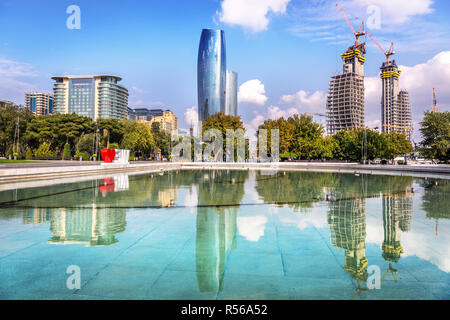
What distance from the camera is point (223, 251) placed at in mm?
5516

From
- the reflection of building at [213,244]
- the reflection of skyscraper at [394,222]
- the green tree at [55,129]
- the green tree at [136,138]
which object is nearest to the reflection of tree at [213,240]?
the reflection of building at [213,244]

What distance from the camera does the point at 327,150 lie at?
55688 millimetres

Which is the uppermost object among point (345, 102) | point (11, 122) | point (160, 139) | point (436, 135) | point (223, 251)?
point (345, 102)

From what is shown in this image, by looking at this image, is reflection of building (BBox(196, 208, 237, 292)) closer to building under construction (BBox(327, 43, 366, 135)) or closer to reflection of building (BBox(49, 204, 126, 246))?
reflection of building (BBox(49, 204, 126, 246))

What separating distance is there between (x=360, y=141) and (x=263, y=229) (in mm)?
54193

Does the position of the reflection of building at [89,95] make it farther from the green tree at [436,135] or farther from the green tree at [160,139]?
the green tree at [436,135]

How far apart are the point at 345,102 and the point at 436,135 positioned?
12741cm

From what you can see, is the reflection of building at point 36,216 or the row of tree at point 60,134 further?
the row of tree at point 60,134

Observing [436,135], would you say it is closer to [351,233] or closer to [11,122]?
[351,233]

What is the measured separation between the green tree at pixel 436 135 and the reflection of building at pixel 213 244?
40.1m

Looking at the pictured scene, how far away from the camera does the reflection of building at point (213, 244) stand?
14.0ft

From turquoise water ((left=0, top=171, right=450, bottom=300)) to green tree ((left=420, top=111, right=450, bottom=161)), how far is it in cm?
3500

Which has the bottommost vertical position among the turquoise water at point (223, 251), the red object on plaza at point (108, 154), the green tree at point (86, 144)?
the turquoise water at point (223, 251)

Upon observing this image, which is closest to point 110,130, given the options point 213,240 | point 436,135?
point 436,135
